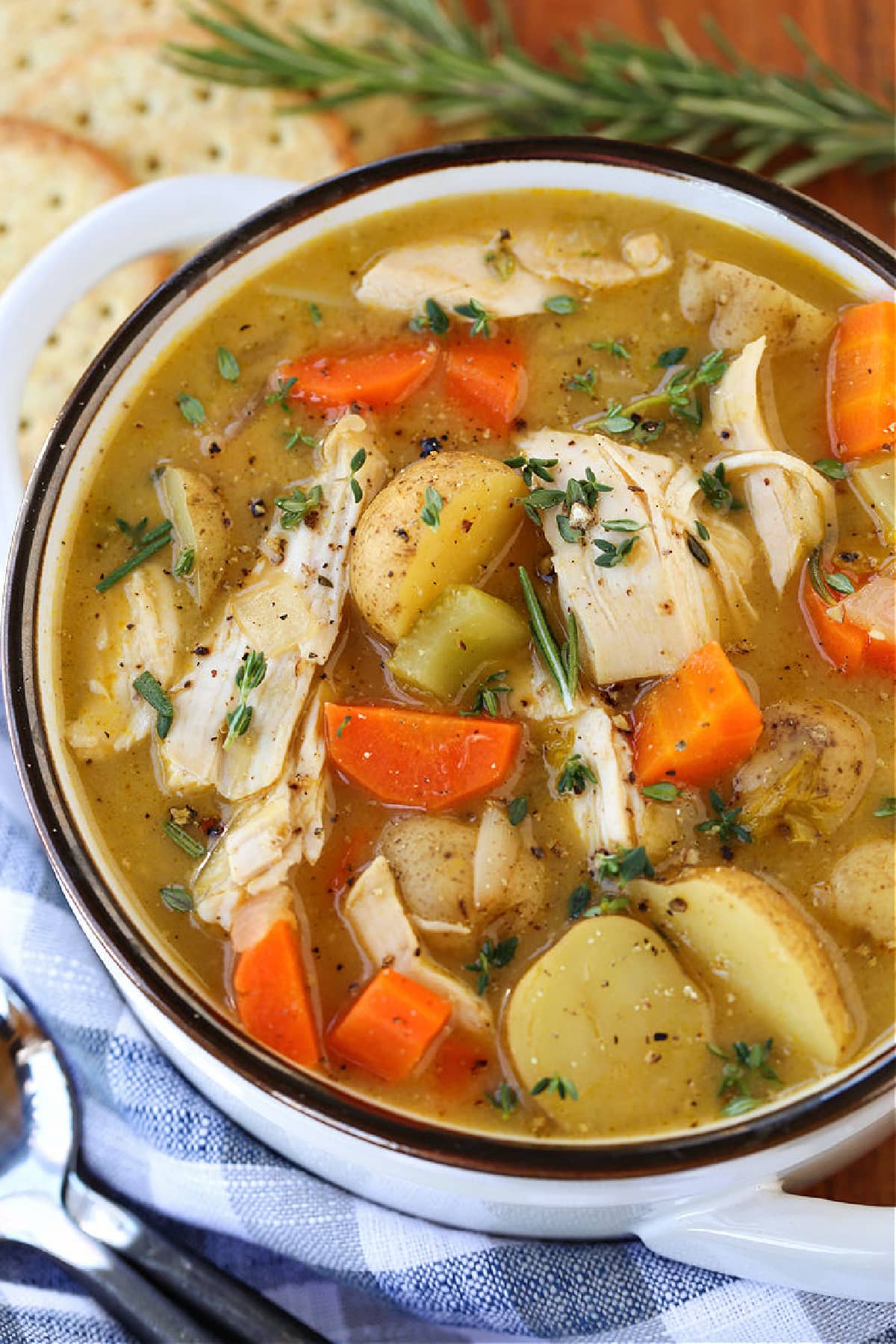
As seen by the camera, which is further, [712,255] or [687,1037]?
[712,255]

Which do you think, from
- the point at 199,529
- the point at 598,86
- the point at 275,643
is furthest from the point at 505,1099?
the point at 598,86

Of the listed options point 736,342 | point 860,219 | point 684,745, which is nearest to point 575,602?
point 684,745

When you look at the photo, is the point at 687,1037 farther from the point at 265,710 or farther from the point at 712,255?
the point at 712,255

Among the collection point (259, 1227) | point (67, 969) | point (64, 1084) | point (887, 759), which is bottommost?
point (259, 1227)

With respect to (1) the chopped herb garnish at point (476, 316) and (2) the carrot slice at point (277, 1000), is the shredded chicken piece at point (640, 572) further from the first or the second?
(2) the carrot slice at point (277, 1000)

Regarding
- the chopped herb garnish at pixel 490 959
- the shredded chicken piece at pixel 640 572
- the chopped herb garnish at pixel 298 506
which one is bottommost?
the chopped herb garnish at pixel 490 959

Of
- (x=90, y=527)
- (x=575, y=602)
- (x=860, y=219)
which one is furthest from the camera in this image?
(x=860, y=219)

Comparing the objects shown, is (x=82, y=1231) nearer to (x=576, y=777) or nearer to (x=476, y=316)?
(x=576, y=777)

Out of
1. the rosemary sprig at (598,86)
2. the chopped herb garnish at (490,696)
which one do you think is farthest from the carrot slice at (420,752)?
the rosemary sprig at (598,86)
